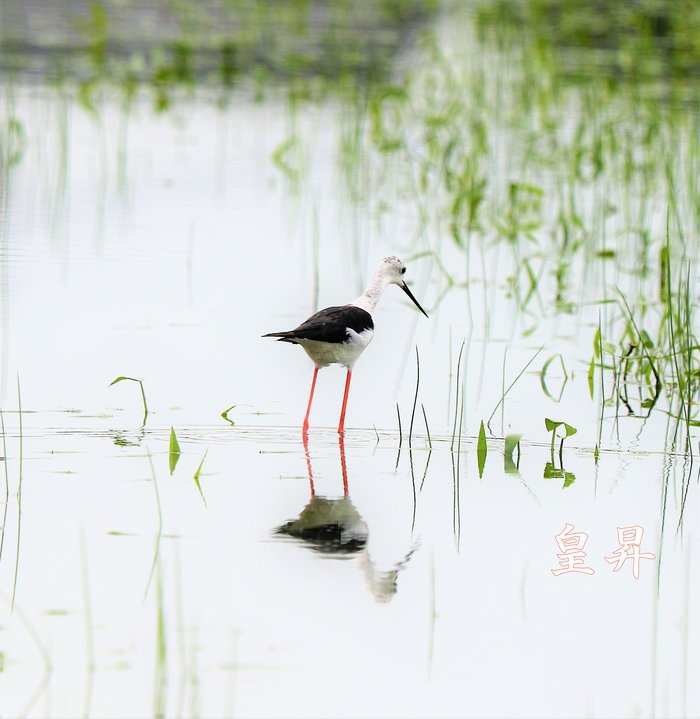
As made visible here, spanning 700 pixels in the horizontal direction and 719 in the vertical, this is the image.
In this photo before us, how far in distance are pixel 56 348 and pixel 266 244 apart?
2.56m

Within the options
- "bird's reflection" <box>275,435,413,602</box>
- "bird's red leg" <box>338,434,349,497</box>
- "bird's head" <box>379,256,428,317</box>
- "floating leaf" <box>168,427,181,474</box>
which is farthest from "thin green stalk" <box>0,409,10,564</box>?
"bird's head" <box>379,256,428,317</box>

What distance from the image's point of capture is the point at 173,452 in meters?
5.60

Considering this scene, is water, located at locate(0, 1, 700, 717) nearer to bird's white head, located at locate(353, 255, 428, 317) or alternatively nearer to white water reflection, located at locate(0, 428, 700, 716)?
white water reflection, located at locate(0, 428, 700, 716)

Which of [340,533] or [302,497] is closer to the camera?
[340,533]

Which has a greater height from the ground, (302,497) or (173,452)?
(173,452)

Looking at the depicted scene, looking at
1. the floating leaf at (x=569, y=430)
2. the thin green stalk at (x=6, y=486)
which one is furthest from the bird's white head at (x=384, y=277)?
the thin green stalk at (x=6, y=486)

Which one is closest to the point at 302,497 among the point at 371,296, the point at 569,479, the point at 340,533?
the point at 340,533

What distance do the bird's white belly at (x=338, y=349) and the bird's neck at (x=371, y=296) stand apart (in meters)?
0.34

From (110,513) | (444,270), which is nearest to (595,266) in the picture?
(444,270)

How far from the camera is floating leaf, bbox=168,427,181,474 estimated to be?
5.50 m

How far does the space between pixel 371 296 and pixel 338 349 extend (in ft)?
2.36

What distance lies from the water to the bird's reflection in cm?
1

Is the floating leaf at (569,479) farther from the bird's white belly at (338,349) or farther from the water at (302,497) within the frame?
the bird's white belly at (338,349)

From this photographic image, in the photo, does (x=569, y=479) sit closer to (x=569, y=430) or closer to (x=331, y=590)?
(x=569, y=430)
